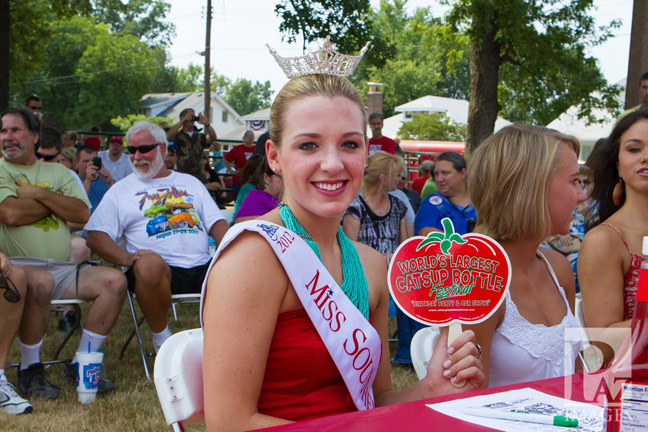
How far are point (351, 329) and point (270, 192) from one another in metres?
3.60

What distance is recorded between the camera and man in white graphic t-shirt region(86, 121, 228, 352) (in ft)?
14.1

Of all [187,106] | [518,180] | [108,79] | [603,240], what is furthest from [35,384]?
[187,106]

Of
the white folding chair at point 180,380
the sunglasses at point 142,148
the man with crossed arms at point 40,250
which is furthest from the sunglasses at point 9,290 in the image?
the white folding chair at point 180,380

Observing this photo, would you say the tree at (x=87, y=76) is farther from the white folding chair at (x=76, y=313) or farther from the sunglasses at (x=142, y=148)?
the white folding chair at (x=76, y=313)

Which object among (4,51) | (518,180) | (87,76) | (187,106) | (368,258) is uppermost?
(87,76)

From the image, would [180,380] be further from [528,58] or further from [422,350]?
[528,58]

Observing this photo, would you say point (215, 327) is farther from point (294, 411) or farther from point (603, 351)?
point (603, 351)

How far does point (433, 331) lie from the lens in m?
2.09

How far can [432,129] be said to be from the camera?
3931 cm

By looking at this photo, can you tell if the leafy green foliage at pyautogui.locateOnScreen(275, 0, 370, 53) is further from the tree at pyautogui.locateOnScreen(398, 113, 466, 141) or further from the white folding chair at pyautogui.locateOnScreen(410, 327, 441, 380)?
the tree at pyautogui.locateOnScreen(398, 113, 466, 141)

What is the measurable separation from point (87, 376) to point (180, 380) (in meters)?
2.57

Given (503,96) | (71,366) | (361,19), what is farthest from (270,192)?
(503,96)

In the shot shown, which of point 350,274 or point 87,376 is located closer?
point 350,274

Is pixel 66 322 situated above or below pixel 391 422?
below
